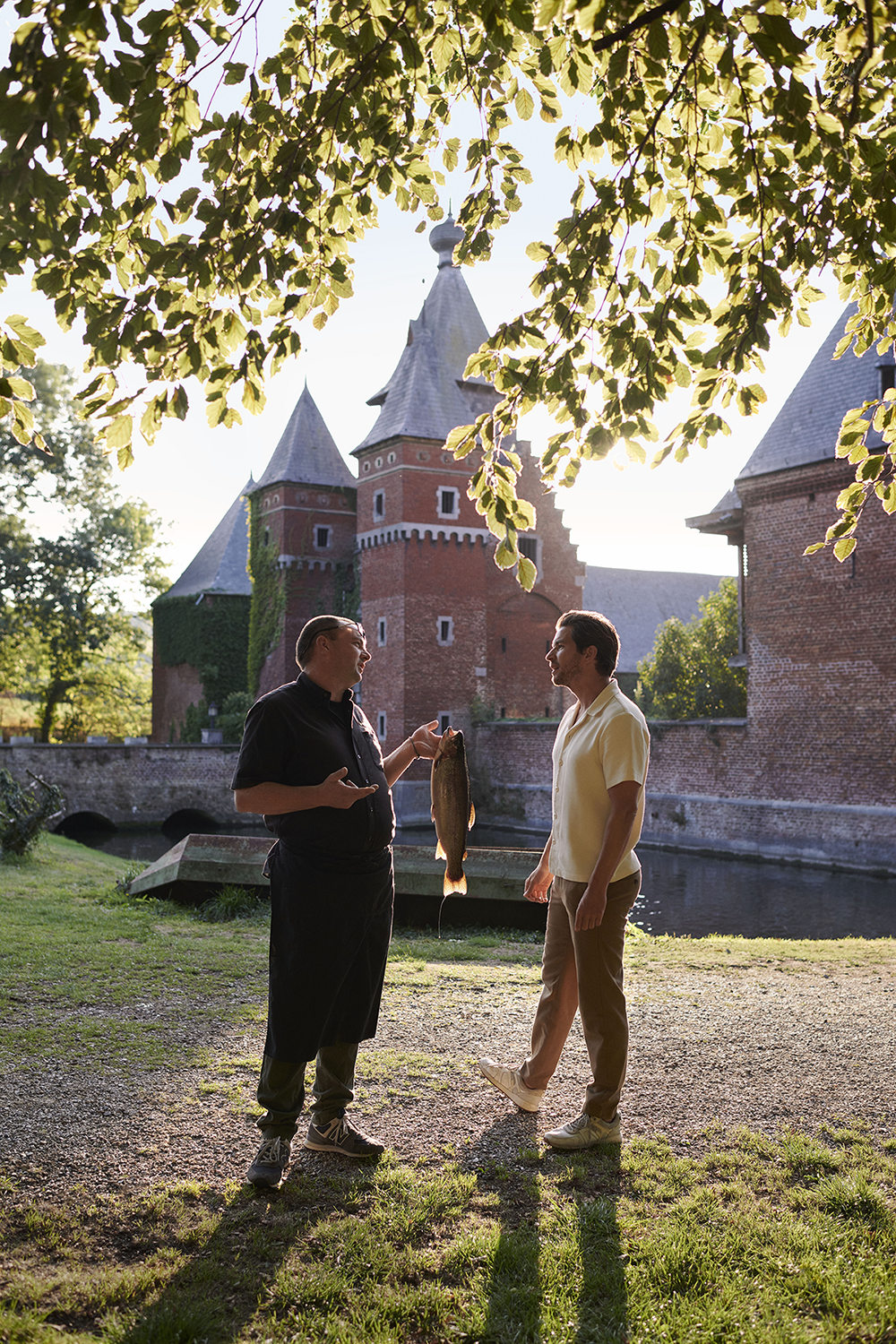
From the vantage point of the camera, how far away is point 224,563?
40.1m

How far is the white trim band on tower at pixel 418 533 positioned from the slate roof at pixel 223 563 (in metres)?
6.85

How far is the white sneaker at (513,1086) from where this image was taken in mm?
4027

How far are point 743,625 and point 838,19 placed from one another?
2127 cm

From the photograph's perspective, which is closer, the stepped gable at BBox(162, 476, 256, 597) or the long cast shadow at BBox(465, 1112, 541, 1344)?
the long cast shadow at BBox(465, 1112, 541, 1344)

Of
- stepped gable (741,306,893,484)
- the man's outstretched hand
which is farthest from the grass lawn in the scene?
stepped gable (741,306,893,484)

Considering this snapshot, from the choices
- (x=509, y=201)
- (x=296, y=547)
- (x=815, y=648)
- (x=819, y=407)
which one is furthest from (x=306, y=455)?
(x=509, y=201)

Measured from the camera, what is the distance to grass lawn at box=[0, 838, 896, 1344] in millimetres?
2578

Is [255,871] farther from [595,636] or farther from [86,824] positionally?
[86,824]

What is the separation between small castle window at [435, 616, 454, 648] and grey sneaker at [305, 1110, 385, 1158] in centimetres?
3002

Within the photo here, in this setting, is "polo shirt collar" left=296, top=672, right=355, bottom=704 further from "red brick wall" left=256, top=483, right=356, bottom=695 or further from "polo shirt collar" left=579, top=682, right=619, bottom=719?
"red brick wall" left=256, top=483, right=356, bottom=695

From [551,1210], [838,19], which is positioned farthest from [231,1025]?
[838,19]

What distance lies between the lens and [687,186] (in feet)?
13.9

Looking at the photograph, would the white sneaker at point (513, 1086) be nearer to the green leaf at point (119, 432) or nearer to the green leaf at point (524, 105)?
the green leaf at point (119, 432)

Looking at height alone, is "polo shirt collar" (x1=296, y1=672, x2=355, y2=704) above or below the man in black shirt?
above
